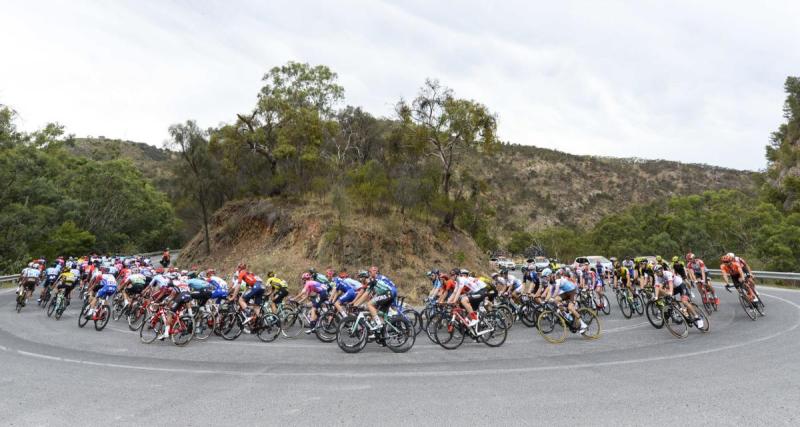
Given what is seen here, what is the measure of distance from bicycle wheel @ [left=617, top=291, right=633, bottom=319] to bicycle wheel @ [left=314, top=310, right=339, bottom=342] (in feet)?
33.2

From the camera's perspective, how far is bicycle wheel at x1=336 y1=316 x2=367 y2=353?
10867 millimetres

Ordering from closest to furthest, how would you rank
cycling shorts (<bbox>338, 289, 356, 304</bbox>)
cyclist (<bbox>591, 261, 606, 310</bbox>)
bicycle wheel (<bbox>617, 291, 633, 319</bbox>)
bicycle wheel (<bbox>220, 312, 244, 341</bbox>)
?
cycling shorts (<bbox>338, 289, 356, 304</bbox>) < bicycle wheel (<bbox>220, 312, 244, 341</bbox>) < bicycle wheel (<bbox>617, 291, 633, 319</bbox>) < cyclist (<bbox>591, 261, 606, 310</bbox>)

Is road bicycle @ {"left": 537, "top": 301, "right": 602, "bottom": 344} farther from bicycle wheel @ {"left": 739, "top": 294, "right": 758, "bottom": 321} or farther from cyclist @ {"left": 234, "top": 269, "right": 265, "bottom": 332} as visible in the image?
cyclist @ {"left": 234, "top": 269, "right": 265, "bottom": 332}

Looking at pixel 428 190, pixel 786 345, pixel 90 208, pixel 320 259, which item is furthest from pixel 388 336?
pixel 90 208

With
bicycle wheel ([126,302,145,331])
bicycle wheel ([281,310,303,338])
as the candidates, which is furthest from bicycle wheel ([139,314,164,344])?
bicycle wheel ([281,310,303,338])

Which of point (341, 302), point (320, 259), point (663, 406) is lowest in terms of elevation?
point (663, 406)

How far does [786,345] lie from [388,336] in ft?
28.1

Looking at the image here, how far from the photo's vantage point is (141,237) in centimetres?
6988

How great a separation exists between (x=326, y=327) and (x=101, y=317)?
740cm

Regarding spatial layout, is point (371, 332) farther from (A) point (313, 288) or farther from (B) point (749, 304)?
(B) point (749, 304)

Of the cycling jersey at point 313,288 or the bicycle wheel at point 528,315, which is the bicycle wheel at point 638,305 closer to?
the bicycle wheel at point 528,315

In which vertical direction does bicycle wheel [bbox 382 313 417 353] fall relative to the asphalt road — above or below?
above

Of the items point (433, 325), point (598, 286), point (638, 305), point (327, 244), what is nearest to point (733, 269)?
point (638, 305)

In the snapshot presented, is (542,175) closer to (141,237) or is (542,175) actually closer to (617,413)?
(141,237)
